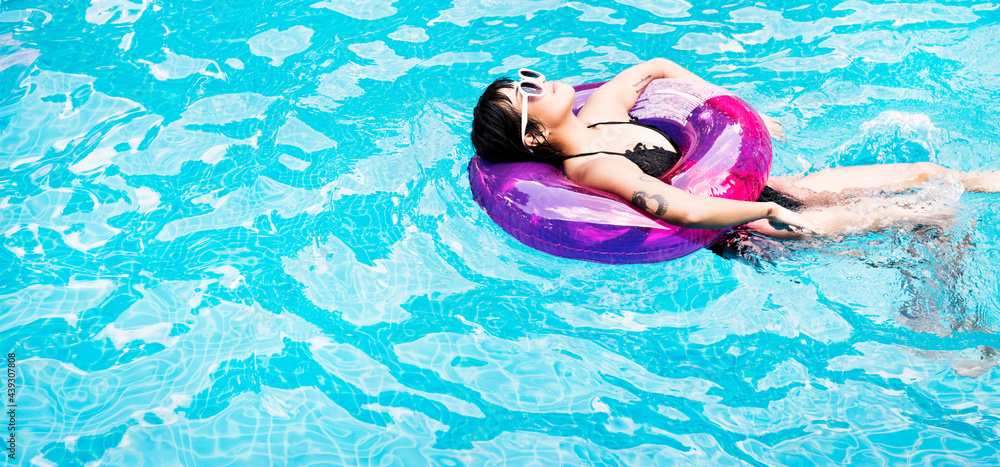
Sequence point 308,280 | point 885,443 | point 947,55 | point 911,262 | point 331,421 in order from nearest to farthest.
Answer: point 885,443 < point 331,421 < point 911,262 < point 308,280 < point 947,55

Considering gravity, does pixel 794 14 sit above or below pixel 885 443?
above

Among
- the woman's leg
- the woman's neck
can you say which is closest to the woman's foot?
the woman's leg

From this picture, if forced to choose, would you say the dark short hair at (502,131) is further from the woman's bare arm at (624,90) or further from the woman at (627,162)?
the woman's bare arm at (624,90)

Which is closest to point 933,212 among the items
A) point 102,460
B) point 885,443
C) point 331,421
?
point 885,443

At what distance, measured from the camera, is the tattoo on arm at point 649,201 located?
10.9ft

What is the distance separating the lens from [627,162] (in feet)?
12.1

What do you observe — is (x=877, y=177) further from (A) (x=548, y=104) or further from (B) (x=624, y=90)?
(A) (x=548, y=104)

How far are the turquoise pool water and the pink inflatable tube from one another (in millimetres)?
418

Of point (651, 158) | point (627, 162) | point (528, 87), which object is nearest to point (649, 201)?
point (627, 162)

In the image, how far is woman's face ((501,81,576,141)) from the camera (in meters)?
3.70

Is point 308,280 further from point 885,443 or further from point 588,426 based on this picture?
point 885,443

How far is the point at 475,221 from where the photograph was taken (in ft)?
13.8

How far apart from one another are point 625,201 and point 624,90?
1054 mm

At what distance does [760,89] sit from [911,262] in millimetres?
1950
